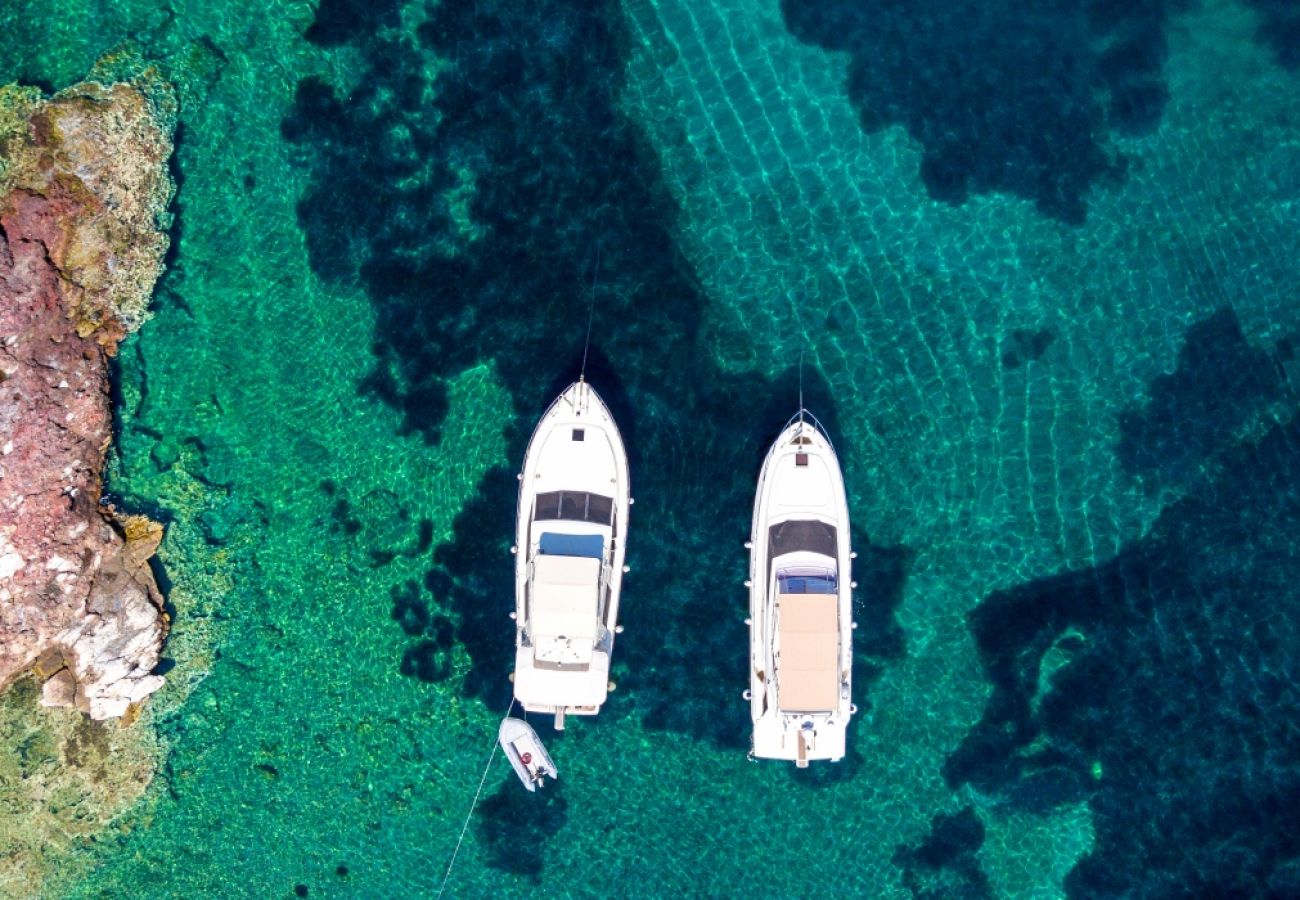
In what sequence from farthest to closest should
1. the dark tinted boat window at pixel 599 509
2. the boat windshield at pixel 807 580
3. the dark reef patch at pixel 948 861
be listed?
the dark reef patch at pixel 948 861
the dark tinted boat window at pixel 599 509
the boat windshield at pixel 807 580

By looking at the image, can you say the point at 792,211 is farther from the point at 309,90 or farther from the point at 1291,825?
the point at 1291,825

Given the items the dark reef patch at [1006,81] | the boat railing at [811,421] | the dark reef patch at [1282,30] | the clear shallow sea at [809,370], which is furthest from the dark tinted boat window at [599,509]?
the dark reef patch at [1282,30]

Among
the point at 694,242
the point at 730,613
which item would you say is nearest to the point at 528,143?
the point at 694,242

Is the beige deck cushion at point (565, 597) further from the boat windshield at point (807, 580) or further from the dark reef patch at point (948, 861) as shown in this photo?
the dark reef patch at point (948, 861)

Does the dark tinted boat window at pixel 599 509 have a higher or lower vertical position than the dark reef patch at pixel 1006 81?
lower

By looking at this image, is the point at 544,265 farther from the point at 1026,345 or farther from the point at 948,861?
the point at 948,861

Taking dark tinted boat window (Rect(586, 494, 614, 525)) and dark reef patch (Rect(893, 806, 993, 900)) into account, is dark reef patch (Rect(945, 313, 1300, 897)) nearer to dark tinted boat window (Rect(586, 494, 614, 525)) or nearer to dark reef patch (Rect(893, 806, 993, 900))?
dark reef patch (Rect(893, 806, 993, 900))

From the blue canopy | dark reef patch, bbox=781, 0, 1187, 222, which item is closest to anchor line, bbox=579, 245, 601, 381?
the blue canopy
